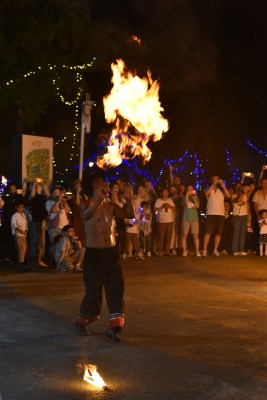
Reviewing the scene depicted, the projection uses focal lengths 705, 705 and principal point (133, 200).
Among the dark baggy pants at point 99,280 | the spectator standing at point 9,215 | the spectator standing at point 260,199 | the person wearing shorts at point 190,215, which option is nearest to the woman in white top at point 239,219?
the spectator standing at point 260,199

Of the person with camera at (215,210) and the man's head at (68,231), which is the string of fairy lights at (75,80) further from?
the man's head at (68,231)

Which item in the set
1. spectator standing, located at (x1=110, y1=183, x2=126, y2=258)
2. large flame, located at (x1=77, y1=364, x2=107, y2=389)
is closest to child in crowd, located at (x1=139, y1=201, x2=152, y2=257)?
spectator standing, located at (x1=110, y1=183, x2=126, y2=258)

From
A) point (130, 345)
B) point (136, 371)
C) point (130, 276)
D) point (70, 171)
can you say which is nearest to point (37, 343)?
point (130, 345)

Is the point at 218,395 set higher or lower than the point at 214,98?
lower

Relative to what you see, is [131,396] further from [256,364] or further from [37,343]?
[37,343]

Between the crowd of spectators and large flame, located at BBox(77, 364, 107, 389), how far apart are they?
6660 mm

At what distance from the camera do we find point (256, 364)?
656 centimetres

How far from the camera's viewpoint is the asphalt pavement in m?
5.79

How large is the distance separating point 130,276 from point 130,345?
5186 mm

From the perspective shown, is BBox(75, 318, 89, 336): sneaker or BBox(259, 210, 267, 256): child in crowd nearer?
BBox(75, 318, 89, 336): sneaker

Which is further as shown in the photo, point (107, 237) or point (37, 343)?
point (107, 237)

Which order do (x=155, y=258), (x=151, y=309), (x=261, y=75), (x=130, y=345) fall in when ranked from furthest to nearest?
1. (x=261, y=75)
2. (x=155, y=258)
3. (x=151, y=309)
4. (x=130, y=345)

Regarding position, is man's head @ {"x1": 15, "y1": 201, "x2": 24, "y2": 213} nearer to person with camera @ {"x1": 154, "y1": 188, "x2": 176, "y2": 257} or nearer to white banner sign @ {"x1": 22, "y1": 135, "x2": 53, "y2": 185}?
white banner sign @ {"x1": 22, "y1": 135, "x2": 53, "y2": 185}

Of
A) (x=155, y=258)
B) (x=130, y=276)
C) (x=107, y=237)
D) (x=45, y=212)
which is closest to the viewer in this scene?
(x=107, y=237)
